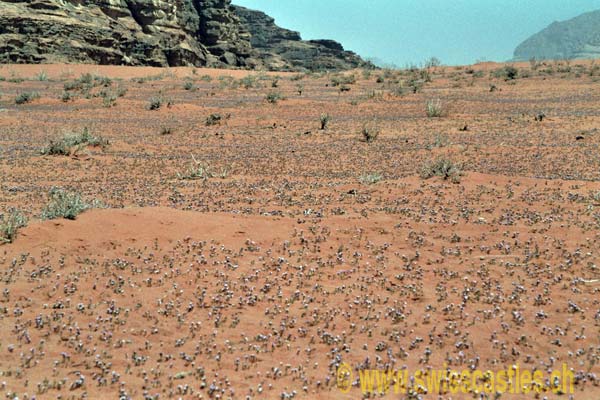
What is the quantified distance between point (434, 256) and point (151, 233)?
4200 millimetres

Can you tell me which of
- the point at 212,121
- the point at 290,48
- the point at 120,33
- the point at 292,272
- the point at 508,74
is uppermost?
the point at 290,48

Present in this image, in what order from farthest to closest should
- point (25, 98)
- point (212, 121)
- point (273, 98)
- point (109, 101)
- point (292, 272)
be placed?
point (273, 98), point (25, 98), point (109, 101), point (212, 121), point (292, 272)

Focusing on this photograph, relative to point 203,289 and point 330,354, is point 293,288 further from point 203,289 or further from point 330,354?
point 330,354

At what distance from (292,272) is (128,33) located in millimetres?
58324

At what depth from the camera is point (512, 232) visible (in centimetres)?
802

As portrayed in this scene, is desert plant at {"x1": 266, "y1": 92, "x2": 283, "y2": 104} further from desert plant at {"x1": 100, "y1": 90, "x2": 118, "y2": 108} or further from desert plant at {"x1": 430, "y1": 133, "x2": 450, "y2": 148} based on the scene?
desert plant at {"x1": 430, "y1": 133, "x2": 450, "y2": 148}

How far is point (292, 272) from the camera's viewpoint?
262 inches

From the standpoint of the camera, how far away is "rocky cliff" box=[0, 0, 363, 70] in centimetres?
4903

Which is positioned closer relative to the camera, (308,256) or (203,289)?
(203,289)

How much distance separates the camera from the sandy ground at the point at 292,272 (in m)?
4.67

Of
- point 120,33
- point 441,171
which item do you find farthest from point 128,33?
point 441,171

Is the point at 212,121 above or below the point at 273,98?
below

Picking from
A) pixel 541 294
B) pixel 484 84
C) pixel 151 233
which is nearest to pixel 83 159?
pixel 151 233

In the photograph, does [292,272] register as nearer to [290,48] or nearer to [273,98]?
[273,98]
